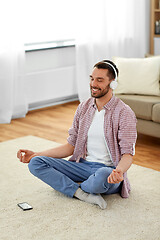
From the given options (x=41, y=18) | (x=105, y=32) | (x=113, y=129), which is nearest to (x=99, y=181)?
(x=113, y=129)

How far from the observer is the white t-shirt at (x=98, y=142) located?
8.61 ft

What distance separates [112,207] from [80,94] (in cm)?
318

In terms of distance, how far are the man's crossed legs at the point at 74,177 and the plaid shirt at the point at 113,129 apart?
3.1 inches

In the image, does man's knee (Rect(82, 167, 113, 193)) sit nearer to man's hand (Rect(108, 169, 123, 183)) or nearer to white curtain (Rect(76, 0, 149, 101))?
man's hand (Rect(108, 169, 123, 183))

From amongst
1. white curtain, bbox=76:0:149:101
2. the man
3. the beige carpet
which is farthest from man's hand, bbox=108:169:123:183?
white curtain, bbox=76:0:149:101

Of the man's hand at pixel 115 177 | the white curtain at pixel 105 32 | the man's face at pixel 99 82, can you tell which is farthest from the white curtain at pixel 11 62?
the man's hand at pixel 115 177

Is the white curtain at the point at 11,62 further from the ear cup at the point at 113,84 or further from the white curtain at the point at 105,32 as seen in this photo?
the ear cup at the point at 113,84

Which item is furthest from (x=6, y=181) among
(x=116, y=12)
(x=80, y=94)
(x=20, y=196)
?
(x=116, y=12)

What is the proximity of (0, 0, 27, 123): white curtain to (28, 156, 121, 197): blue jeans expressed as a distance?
2.23 m

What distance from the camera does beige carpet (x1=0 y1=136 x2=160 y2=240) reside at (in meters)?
2.23

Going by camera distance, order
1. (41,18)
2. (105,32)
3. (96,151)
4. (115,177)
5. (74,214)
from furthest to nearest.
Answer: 1. (105,32)
2. (41,18)
3. (96,151)
4. (74,214)
5. (115,177)

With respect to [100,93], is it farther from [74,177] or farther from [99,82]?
[74,177]

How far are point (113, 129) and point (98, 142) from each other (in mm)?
139

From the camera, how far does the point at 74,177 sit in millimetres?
2715
